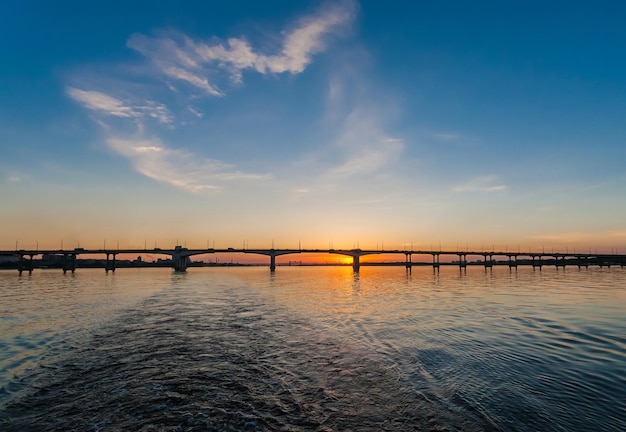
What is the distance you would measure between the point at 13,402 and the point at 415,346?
15959 millimetres

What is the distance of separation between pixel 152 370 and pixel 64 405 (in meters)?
3.45

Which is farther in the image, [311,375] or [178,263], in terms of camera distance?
[178,263]

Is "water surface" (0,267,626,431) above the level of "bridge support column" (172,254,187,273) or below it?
above

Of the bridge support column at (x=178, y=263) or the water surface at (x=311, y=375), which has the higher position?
the water surface at (x=311, y=375)

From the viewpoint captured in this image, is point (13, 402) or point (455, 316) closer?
point (13, 402)

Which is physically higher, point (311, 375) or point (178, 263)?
point (311, 375)

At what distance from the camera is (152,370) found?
41.4 feet

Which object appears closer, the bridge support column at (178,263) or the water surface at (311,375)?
the water surface at (311,375)

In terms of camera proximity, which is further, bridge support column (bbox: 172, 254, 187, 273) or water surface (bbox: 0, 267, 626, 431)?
bridge support column (bbox: 172, 254, 187, 273)

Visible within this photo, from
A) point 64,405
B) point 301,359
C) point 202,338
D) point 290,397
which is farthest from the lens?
point 202,338

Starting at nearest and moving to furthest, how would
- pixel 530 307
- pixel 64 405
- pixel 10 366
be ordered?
pixel 64 405
pixel 10 366
pixel 530 307

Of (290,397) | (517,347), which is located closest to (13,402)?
(290,397)

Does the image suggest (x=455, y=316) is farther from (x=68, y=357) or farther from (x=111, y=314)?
(x=111, y=314)

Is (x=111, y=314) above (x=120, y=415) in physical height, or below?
below
